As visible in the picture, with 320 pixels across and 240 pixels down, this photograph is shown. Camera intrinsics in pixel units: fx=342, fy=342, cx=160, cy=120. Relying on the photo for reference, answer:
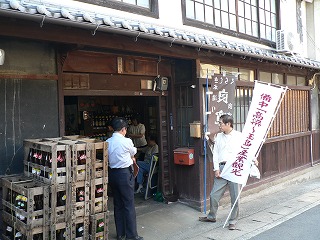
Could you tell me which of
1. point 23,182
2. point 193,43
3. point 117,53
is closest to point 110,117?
point 117,53

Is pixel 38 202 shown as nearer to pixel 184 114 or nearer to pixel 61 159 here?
pixel 61 159

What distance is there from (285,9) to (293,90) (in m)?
3.52

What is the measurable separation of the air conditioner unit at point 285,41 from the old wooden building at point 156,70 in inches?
4.7

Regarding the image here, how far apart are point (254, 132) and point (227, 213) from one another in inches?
95.2

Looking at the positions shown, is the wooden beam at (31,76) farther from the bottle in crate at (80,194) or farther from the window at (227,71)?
the window at (227,71)

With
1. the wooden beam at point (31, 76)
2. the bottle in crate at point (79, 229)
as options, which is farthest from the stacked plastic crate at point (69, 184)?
the wooden beam at point (31, 76)

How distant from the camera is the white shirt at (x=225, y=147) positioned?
750cm

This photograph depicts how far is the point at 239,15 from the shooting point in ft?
37.9

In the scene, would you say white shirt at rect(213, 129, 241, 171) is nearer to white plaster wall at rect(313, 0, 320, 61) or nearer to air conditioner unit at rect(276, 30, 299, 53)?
air conditioner unit at rect(276, 30, 299, 53)

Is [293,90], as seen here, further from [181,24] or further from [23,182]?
[23,182]

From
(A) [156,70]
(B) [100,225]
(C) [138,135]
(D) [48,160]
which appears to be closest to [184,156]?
(A) [156,70]

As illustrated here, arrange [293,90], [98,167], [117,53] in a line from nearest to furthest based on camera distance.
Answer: [98,167] → [117,53] → [293,90]

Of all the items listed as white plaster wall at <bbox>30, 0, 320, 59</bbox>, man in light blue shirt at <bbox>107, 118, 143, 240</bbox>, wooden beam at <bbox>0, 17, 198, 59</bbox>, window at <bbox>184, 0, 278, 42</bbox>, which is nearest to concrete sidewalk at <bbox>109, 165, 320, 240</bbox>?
man in light blue shirt at <bbox>107, 118, 143, 240</bbox>

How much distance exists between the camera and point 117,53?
7.78 meters
